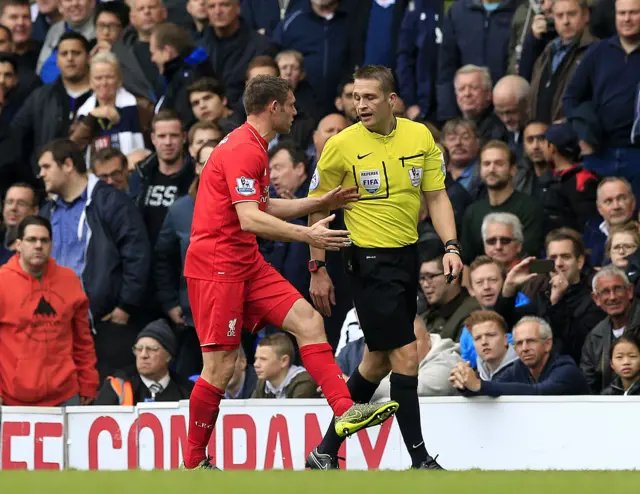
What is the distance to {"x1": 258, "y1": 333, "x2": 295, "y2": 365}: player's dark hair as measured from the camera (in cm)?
1208

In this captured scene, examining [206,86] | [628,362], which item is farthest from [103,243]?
[628,362]

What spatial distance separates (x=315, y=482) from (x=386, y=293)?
2674mm

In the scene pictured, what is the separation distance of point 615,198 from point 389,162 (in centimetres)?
368

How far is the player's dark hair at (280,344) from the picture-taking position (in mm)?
12078

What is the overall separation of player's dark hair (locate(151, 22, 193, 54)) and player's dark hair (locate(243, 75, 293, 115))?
20.7ft

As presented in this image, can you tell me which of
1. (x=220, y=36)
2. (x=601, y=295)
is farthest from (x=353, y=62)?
(x=601, y=295)

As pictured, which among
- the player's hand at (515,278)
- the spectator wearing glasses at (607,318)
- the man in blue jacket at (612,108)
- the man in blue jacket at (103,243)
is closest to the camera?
the spectator wearing glasses at (607,318)

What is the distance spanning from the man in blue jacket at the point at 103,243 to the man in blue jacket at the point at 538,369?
3.87 meters

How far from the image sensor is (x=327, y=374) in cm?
932

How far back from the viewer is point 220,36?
1603cm

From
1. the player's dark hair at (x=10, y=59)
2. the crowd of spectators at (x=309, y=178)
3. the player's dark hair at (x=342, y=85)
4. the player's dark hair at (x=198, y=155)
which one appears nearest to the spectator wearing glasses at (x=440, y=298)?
the crowd of spectators at (x=309, y=178)

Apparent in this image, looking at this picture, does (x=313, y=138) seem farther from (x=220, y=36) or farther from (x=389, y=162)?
(x=389, y=162)

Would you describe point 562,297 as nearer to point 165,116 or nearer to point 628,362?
point 628,362

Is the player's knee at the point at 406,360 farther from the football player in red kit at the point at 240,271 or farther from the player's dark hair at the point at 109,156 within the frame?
the player's dark hair at the point at 109,156
